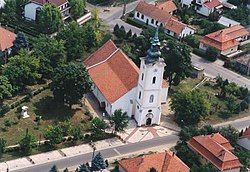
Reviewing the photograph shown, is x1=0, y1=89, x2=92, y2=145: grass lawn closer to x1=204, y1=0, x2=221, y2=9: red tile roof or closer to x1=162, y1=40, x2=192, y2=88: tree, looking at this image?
x1=162, y1=40, x2=192, y2=88: tree

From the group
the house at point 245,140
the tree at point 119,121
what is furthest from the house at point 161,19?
the tree at point 119,121

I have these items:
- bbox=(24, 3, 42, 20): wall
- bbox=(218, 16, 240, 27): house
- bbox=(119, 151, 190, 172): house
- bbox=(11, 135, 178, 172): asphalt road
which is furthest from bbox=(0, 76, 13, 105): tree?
bbox=(218, 16, 240, 27): house

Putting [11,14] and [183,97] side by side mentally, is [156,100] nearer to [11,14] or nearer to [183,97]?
[183,97]

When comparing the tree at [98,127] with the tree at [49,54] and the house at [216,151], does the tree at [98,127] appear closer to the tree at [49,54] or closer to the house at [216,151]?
the house at [216,151]

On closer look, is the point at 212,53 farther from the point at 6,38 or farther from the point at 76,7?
the point at 6,38

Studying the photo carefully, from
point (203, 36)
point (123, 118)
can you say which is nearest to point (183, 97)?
point (123, 118)

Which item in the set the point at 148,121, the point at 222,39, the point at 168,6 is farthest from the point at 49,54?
the point at 168,6
